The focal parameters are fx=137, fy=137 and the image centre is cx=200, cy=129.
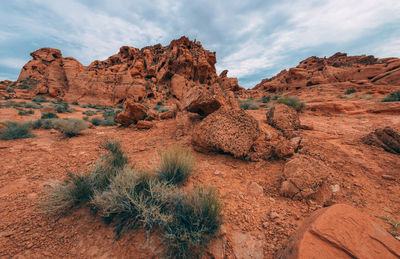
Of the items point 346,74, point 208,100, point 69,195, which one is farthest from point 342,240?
point 346,74

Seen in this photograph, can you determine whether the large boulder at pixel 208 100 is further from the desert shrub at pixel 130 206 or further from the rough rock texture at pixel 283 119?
the desert shrub at pixel 130 206

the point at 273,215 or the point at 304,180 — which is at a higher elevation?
the point at 304,180

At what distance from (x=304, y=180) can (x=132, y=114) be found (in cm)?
631

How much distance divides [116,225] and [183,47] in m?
30.2

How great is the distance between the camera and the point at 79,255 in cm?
140

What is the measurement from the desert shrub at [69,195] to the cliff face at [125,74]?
19483mm

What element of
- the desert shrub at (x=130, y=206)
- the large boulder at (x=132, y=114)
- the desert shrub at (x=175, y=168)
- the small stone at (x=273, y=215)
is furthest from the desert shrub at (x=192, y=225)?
the large boulder at (x=132, y=114)

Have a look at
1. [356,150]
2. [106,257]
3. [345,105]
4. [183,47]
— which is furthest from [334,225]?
[183,47]

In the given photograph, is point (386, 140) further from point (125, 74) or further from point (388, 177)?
point (125, 74)

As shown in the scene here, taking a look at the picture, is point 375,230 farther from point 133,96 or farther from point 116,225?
point 133,96

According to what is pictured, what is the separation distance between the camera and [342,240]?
1.10 meters

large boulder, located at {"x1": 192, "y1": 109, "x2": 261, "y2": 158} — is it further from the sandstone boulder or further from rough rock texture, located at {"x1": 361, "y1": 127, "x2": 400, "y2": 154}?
the sandstone boulder

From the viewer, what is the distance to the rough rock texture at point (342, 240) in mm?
1033

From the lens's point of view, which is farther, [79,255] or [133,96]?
[133,96]
